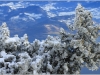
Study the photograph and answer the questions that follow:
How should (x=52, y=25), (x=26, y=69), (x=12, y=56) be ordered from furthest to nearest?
(x=52, y=25) < (x=12, y=56) < (x=26, y=69)

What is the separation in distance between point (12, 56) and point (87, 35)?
10.3ft

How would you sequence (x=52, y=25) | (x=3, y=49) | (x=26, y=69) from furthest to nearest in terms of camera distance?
(x=52, y=25) → (x=3, y=49) → (x=26, y=69)

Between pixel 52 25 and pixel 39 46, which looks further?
pixel 52 25

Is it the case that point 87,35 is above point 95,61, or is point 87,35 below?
above

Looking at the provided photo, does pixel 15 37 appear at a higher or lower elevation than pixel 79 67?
higher

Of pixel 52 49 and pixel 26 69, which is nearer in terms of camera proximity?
pixel 26 69

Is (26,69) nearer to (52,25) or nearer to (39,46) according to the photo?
(39,46)

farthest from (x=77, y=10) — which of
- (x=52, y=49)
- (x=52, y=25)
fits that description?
(x=52, y=25)

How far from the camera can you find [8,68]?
388 inches

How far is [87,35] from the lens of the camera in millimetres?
10766

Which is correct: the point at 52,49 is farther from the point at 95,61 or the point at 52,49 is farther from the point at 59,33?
the point at 95,61

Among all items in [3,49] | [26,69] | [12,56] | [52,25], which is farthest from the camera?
[52,25]


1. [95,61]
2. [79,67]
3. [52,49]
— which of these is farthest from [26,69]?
[95,61]

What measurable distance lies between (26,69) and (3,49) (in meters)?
2.45
